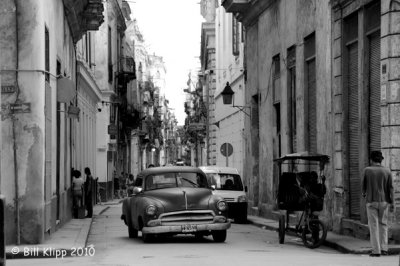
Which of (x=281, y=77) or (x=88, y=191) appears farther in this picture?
(x=88, y=191)

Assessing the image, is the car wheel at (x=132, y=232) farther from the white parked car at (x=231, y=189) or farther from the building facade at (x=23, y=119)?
the white parked car at (x=231, y=189)

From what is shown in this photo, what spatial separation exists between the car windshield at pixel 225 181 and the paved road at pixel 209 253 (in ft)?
21.8

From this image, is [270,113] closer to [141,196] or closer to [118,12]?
[141,196]

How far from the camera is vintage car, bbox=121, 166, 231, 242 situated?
18719mm

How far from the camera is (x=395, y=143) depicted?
17094 mm

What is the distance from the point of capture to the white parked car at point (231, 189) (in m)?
27.8

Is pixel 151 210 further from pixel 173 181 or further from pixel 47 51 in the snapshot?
pixel 47 51

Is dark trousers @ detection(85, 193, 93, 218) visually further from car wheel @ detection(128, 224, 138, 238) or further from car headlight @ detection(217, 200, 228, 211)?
Result: car headlight @ detection(217, 200, 228, 211)

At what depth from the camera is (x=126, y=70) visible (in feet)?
200

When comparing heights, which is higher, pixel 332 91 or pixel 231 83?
pixel 231 83

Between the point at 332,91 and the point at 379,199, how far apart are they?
19.6 feet

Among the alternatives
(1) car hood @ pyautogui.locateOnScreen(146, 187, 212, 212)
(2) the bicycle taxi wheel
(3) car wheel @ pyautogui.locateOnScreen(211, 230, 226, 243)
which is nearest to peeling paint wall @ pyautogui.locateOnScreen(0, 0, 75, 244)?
(1) car hood @ pyautogui.locateOnScreen(146, 187, 212, 212)

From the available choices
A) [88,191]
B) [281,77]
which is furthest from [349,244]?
[88,191]

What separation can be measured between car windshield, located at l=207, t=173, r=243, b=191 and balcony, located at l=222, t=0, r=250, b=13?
20.7 ft
